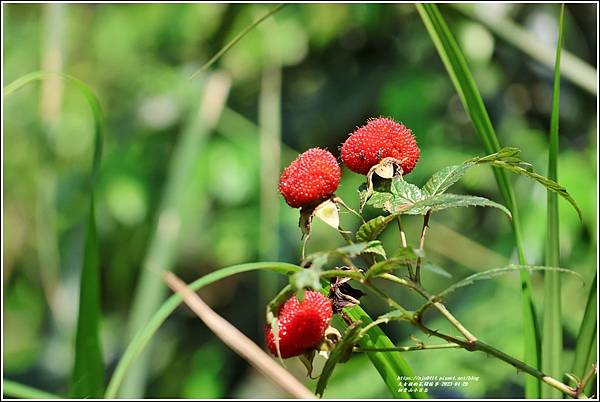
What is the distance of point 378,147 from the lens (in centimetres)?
38

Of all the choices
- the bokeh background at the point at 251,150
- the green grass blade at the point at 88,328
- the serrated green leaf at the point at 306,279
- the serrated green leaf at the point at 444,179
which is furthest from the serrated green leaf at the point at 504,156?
the bokeh background at the point at 251,150

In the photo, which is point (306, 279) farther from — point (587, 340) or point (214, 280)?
point (587, 340)

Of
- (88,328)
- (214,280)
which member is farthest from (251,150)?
(214,280)

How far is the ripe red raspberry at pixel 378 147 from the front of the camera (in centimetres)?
38

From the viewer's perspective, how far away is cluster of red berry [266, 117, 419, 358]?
366 millimetres

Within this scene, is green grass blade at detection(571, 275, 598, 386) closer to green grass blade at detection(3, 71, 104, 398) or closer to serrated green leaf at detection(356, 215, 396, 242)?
serrated green leaf at detection(356, 215, 396, 242)

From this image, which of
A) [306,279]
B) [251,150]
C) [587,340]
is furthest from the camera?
[251,150]

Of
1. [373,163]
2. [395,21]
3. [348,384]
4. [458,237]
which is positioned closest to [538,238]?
[458,237]

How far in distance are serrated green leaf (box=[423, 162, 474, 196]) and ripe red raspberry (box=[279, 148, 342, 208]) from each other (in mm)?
43

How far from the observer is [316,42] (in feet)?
4.67

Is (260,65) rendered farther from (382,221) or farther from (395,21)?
(382,221)

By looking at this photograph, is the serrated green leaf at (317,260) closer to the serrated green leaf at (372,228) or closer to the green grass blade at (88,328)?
the serrated green leaf at (372,228)

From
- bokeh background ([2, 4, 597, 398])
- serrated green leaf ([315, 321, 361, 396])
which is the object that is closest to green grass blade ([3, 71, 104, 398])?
serrated green leaf ([315, 321, 361, 396])

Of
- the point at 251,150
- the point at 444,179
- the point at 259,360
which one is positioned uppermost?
the point at 251,150
